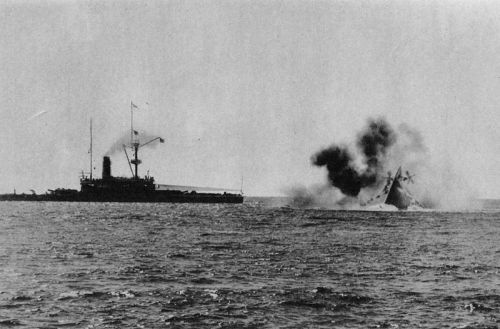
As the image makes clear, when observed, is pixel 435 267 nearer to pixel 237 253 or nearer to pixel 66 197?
pixel 237 253

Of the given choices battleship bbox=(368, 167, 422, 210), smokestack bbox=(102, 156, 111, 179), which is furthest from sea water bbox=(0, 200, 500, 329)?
smokestack bbox=(102, 156, 111, 179)

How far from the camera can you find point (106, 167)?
146 m

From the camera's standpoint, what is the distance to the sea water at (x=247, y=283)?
19.7 metres

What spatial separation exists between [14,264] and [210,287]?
1236 centimetres

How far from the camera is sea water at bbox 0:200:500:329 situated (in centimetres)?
1966

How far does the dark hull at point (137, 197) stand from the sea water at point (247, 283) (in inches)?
3930

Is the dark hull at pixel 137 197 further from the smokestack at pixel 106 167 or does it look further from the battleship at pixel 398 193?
the battleship at pixel 398 193

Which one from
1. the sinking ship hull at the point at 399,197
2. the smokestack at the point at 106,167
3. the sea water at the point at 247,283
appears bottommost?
the sea water at the point at 247,283

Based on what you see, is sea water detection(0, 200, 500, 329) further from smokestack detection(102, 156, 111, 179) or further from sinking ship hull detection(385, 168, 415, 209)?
smokestack detection(102, 156, 111, 179)

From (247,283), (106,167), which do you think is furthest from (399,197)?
(247,283)

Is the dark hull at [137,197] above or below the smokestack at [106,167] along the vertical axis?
below

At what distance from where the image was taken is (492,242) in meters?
45.7

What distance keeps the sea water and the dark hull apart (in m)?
99.8

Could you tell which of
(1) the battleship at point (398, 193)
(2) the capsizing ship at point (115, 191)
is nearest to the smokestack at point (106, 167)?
(2) the capsizing ship at point (115, 191)
